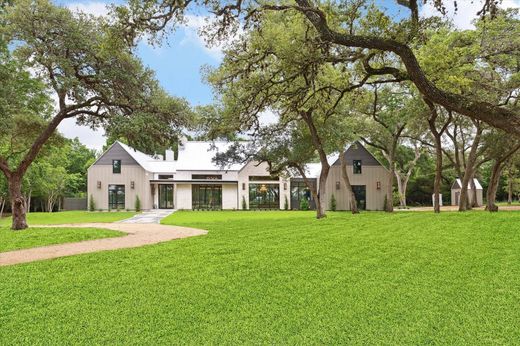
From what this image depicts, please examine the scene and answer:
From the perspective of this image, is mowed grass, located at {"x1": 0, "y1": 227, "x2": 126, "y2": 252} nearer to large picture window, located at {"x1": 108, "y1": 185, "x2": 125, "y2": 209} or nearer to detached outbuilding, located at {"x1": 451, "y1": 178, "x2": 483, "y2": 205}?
large picture window, located at {"x1": 108, "y1": 185, "x2": 125, "y2": 209}

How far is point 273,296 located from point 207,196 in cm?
2552

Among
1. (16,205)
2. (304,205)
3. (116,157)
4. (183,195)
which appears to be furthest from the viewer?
(183,195)

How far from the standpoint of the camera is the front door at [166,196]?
30.0 m

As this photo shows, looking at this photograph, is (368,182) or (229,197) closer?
(368,182)

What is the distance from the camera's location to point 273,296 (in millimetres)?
4582

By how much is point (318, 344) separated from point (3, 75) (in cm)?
1199

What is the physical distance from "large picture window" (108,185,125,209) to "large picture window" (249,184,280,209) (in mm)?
9699

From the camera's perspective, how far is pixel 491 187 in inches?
728

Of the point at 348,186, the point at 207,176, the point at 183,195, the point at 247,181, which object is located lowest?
the point at 183,195

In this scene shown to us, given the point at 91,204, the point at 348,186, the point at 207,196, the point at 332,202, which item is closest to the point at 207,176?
the point at 207,196

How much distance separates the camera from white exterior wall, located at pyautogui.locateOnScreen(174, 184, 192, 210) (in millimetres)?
29406

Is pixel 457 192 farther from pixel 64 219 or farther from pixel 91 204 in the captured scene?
pixel 64 219

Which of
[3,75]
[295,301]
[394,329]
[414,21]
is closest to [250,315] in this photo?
[295,301]

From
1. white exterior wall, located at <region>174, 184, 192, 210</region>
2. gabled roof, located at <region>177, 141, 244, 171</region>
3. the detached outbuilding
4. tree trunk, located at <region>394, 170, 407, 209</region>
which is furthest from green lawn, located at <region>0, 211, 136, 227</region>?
the detached outbuilding
